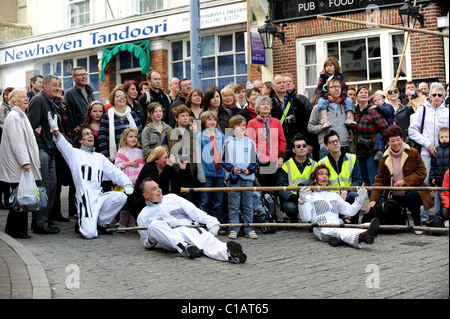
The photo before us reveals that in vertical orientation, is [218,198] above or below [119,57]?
below

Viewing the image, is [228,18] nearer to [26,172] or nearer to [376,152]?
[376,152]

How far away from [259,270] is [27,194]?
3158mm

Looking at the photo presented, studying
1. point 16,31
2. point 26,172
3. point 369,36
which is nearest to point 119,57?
point 16,31

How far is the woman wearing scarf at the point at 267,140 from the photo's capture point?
30.2 feet

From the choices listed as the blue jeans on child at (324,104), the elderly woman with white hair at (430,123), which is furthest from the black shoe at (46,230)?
the elderly woman with white hair at (430,123)

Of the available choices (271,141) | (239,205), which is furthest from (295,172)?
(239,205)

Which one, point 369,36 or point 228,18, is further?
point 228,18

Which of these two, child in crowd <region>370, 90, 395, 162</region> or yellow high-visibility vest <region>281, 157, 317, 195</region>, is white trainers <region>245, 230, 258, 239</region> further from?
child in crowd <region>370, 90, 395, 162</region>

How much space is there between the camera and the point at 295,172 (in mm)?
9109

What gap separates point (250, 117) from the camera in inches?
387

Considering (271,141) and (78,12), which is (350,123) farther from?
(78,12)

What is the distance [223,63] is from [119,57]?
13.9 feet

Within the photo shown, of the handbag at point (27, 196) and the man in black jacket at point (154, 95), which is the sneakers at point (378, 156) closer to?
the man in black jacket at point (154, 95)

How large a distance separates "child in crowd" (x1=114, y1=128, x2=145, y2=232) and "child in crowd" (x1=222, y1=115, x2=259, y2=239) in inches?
53.3
